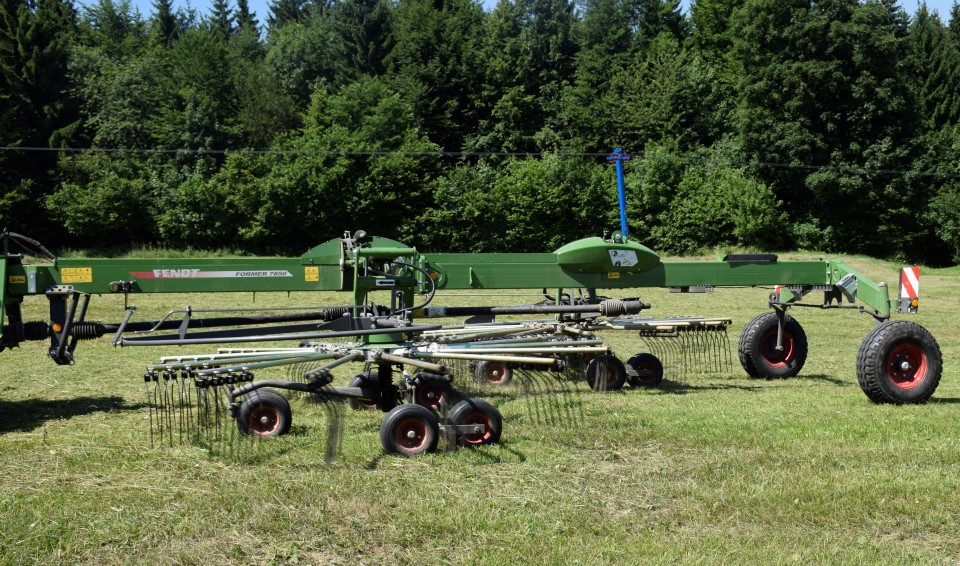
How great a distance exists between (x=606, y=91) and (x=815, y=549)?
54098mm

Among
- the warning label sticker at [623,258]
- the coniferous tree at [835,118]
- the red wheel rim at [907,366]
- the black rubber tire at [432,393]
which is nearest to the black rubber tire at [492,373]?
the black rubber tire at [432,393]

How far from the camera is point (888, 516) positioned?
A: 545cm

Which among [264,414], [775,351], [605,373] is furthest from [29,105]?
[264,414]

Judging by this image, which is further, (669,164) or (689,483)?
(669,164)

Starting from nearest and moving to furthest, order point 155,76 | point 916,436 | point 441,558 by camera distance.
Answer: point 441,558 < point 916,436 < point 155,76

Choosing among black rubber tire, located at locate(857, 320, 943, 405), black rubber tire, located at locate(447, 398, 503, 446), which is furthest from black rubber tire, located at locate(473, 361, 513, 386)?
black rubber tire, located at locate(857, 320, 943, 405)

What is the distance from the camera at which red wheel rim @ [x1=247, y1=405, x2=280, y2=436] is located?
7.46 metres

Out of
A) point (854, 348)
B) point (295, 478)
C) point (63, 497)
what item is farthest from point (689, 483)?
point (854, 348)

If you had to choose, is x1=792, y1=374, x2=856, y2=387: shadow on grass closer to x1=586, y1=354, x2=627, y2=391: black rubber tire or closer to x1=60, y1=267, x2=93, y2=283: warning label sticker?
x1=586, y1=354, x2=627, y2=391: black rubber tire

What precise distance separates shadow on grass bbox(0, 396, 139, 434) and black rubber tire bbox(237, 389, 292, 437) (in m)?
2.32

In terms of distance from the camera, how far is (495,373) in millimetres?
10812

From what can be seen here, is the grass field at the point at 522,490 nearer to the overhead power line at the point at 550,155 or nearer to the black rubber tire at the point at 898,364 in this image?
the black rubber tire at the point at 898,364

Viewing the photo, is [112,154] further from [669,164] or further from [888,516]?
[888,516]

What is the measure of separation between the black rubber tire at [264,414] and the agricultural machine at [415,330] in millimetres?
12
